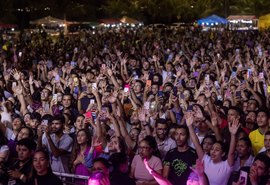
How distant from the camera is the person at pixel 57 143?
691 cm

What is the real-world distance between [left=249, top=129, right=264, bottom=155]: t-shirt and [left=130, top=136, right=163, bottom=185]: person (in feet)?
4.22

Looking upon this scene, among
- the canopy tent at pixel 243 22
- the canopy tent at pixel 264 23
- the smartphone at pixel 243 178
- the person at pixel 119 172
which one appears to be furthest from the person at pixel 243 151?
the canopy tent at pixel 243 22

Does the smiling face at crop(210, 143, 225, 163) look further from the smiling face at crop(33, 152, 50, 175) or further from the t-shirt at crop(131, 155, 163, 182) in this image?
the smiling face at crop(33, 152, 50, 175)

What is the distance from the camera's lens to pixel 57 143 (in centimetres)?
718

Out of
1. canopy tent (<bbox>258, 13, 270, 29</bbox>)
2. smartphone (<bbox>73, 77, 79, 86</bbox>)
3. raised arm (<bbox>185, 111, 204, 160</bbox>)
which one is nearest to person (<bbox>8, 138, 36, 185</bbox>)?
raised arm (<bbox>185, 111, 204, 160</bbox>)

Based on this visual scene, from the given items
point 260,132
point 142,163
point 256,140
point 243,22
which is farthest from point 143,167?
point 243,22

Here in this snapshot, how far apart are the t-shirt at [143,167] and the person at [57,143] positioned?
0.96 metres

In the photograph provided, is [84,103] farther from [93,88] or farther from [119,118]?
[119,118]

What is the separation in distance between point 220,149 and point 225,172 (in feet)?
0.81

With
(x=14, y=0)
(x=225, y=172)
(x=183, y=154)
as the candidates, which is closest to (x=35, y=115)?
(x=183, y=154)

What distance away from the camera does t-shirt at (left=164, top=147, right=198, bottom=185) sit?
241 inches

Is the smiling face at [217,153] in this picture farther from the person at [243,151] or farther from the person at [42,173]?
the person at [42,173]

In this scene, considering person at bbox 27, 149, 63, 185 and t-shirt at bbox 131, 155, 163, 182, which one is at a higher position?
person at bbox 27, 149, 63, 185

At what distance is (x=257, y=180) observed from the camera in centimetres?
530
